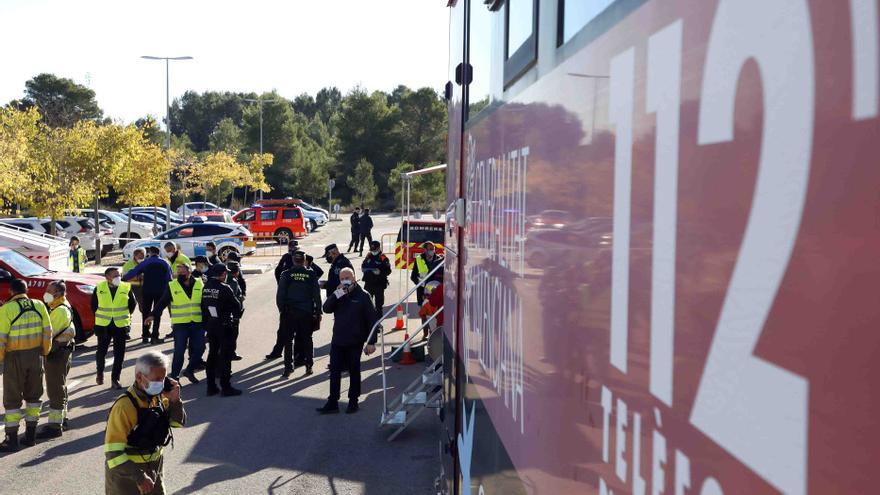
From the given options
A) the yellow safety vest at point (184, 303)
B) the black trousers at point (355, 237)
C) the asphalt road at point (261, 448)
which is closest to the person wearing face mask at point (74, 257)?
the asphalt road at point (261, 448)

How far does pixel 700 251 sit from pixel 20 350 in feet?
30.6

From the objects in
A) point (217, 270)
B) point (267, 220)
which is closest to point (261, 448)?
point (217, 270)

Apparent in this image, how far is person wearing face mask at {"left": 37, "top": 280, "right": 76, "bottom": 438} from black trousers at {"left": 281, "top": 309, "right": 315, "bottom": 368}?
11.9 feet

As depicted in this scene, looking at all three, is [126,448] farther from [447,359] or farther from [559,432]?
[559,432]

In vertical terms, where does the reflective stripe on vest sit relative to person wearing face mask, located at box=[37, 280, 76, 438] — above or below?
above

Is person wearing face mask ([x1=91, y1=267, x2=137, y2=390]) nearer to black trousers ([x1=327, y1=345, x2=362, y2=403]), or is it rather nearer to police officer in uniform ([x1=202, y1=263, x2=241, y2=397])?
police officer in uniform ([x1=202, y1=263, x2=241, y2=397])

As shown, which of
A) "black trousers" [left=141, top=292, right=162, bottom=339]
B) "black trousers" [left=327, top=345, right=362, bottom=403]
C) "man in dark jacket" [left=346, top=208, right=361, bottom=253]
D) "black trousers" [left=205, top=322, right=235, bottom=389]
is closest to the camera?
"black trousers" [left=327, top=345, right=362, bottom=403]

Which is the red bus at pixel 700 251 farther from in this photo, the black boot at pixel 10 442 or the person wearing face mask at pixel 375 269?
the person wearing face mask at pixel 375 269

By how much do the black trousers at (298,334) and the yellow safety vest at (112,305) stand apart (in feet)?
7.35

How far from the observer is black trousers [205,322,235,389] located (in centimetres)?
1170

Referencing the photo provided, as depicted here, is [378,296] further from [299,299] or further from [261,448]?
[261,448]

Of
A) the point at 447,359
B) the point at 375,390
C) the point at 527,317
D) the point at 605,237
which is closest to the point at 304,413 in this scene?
the point at 375,390

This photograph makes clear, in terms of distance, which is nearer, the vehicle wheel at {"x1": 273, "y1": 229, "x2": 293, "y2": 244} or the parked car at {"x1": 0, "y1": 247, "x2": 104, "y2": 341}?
the parked car at {"x1": 0, "y1": 247, "x2": 104, "y2": 341}

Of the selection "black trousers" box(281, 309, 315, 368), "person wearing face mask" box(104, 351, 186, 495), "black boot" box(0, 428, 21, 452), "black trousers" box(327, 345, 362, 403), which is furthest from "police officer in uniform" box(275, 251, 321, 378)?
"person wearing face mask" box(104, 351, 186, 495)
